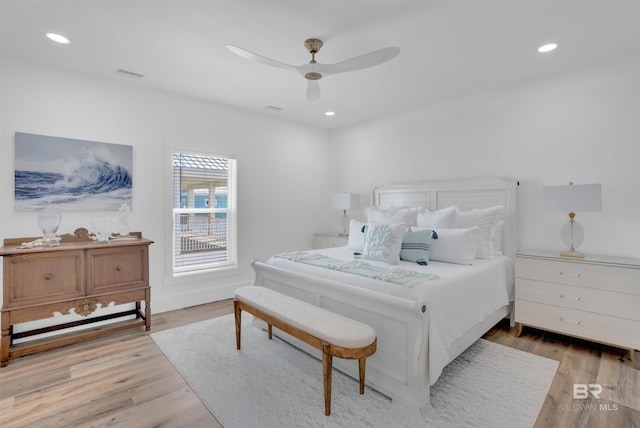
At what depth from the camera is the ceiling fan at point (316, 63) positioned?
2.14 meters

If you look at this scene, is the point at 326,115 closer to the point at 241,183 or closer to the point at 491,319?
the point at 241,183

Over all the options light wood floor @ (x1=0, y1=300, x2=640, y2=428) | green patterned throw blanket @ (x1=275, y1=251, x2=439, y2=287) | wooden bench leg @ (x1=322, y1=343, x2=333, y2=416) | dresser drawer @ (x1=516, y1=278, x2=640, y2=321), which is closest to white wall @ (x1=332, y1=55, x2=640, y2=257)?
dresser drawer @ (x1=516, y1=278, x2=640, y2=321)

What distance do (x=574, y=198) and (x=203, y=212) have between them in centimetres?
409

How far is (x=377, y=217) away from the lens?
3.84 m

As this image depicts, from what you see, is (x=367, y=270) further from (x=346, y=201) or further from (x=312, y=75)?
(x=346, y=201)

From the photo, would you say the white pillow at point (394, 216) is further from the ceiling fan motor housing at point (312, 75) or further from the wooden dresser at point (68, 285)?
the wooden dresser at point (68, 285)

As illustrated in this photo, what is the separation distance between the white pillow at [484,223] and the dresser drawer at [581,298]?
399mm

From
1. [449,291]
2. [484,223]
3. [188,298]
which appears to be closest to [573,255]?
[484,223]

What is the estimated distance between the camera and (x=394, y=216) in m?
3.76

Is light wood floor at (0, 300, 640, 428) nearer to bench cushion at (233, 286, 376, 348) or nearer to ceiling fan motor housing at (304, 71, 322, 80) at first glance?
bench cushion at (233, 286, 376, 348)

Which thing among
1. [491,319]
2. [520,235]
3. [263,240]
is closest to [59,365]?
[263,240]

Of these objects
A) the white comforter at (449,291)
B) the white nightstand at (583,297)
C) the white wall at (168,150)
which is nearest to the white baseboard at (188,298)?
the white wall at (168,150)

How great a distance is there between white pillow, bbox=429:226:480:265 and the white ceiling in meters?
1.66

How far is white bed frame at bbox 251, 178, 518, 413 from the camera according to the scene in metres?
1.89
